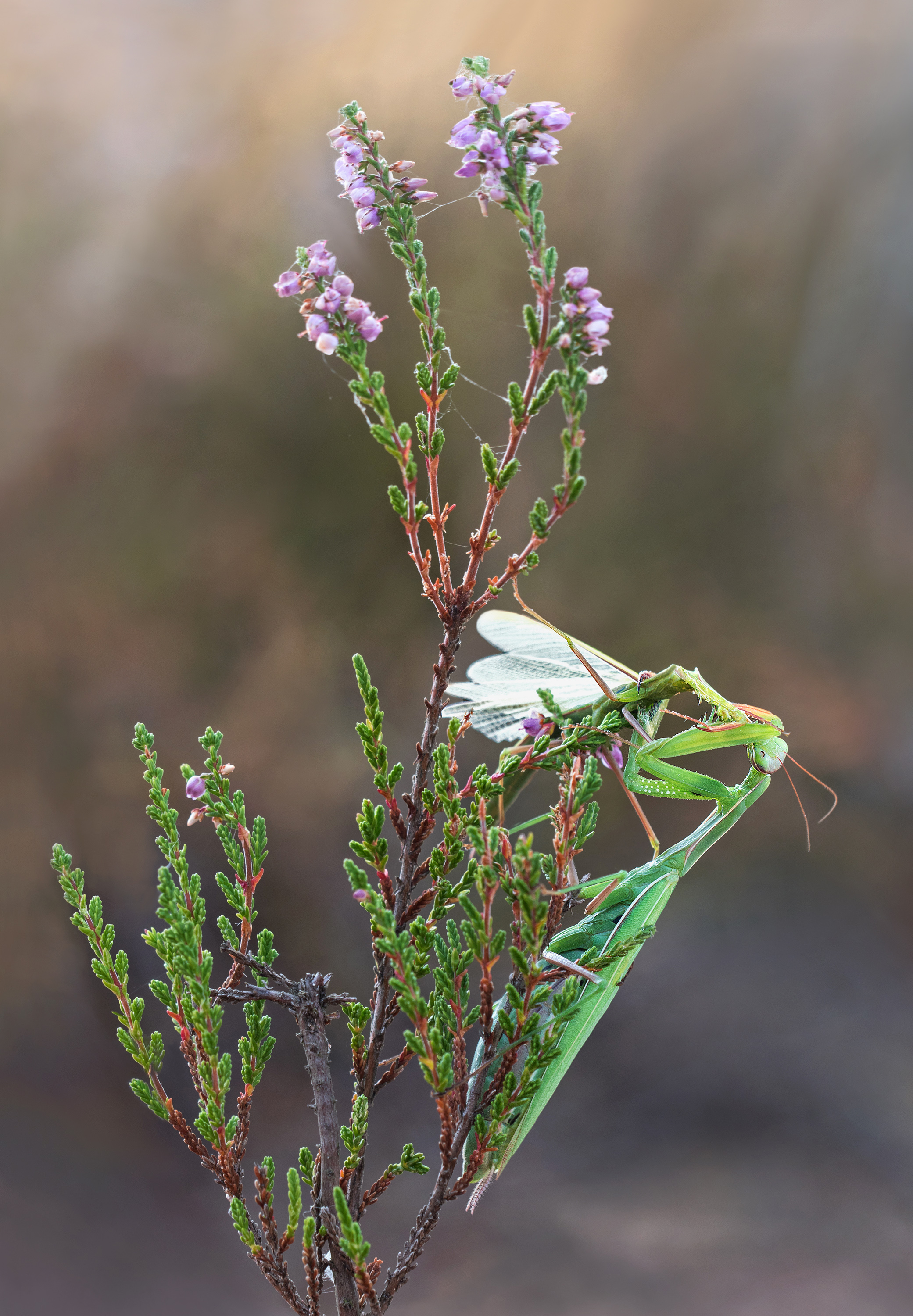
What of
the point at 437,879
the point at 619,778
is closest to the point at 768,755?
the point at 619,778

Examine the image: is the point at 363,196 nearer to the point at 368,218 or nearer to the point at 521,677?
the point at 368,218

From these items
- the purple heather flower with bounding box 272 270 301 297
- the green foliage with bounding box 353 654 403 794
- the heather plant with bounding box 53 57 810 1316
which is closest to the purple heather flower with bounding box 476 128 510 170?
the heather plant with bounding box 53 57 810 1316

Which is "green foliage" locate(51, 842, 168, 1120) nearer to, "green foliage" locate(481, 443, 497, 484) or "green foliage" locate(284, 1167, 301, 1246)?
"green foliage" locate(284, 1167, 301, 1246)

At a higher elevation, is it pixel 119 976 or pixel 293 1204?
pixel 119 976

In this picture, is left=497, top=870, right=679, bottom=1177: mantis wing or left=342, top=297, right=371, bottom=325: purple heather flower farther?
left=497, top=870, right=679, bottom=1177: mantis wing

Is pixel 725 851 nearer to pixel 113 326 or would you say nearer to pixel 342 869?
pixel 342 869

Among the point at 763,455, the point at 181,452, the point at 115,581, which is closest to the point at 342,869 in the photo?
the point at 115,581
